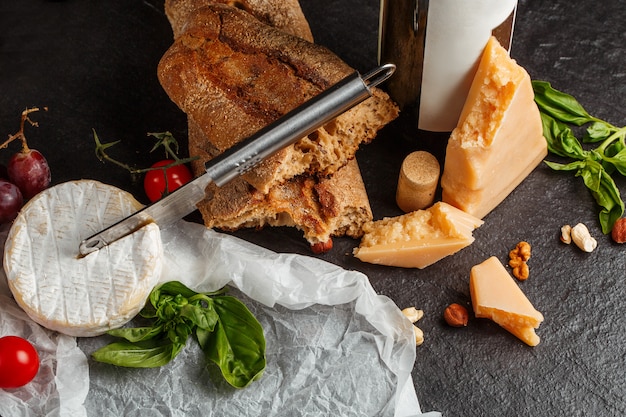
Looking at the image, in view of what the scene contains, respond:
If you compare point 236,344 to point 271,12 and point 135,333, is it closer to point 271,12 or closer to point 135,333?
point 135,333

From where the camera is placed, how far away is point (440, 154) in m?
2.70

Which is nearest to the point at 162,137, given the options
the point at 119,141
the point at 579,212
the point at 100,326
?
the point at 119,141

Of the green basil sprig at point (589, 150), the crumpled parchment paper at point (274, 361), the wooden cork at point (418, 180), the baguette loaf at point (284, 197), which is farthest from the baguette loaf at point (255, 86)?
the green basil sprig at point (589, 150)

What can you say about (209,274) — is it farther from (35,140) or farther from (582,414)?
(582,414)

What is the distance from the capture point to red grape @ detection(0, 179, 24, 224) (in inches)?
97.7

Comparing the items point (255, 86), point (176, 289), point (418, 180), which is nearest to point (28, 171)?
point (176, 289)

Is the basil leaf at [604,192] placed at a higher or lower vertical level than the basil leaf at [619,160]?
lower

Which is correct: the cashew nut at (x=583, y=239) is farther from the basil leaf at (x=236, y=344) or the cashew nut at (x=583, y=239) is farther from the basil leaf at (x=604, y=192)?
the basil leaf at (x=236, y=344)

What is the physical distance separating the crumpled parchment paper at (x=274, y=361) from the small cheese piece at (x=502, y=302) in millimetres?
203

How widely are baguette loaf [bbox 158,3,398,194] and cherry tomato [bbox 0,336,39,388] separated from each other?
688 millimetres

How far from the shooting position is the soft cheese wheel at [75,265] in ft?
7.64

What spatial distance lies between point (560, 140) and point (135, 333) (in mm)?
1288

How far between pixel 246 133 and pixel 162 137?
0.37 meters

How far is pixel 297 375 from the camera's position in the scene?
92.3 inches
